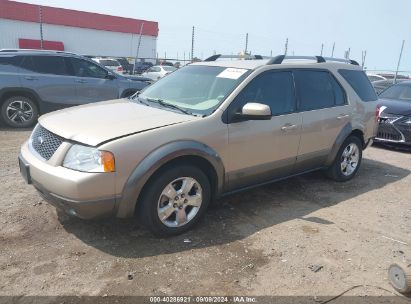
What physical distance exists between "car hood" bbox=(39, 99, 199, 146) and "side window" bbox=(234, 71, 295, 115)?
72cm

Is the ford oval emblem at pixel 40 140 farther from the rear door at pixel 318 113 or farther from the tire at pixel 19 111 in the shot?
the tire at pixel 19 111

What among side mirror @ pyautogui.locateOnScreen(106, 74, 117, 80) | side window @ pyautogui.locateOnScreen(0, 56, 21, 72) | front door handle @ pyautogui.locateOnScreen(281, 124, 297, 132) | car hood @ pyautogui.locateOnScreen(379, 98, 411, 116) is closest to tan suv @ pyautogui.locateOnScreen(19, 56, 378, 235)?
front door handle @ pyautogui.locateOnScreen(281, 124, 297, 132)

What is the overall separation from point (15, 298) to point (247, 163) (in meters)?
2.50

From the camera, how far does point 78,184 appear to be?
3182mm

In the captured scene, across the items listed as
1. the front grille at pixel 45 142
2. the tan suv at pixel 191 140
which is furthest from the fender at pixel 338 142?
the front grille at pixel 45 142

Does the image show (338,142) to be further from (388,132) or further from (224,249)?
(388,132)

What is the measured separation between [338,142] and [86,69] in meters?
6.40

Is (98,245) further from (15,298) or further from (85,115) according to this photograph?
(85,115)

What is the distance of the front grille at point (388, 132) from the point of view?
795 cm

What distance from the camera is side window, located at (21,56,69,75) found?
861cm

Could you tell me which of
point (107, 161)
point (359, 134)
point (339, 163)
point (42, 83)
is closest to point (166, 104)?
point (107, 161)

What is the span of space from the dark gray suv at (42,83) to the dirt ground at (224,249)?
13.3ft

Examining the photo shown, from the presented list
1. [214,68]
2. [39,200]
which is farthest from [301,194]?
[39,200]

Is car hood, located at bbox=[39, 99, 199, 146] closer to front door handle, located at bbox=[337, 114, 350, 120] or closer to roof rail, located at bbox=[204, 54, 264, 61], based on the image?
roof rail, located at bbox=[204, 54, 264, 61]
